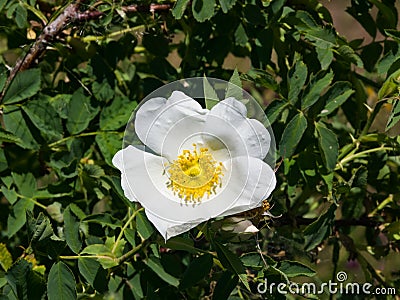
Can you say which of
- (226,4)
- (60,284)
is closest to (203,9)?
(226,4)

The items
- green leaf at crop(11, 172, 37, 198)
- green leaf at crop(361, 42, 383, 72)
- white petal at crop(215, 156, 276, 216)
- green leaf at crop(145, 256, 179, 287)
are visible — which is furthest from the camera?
green leaf at crop(361, 42, 383, 72)

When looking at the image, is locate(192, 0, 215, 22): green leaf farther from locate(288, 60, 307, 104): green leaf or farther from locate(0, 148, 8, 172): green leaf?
locate(0, 148, 8, 172): green leaf

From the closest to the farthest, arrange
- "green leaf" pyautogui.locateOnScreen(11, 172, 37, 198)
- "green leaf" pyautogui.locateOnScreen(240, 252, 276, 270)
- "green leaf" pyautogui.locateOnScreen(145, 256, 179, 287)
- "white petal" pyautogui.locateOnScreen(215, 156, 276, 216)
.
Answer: "white petal" pyautogui.locateOnScreen(215, 156, 276, 216), "green leaf" pyautogui.locateOnScreen(240, 252, 276, 270), "green leaf" pyautogui.locateOnScreen(145, 256, 179, 287), "green leaf" pyautogui.locateOnScreen(11, 172, 37, 198)

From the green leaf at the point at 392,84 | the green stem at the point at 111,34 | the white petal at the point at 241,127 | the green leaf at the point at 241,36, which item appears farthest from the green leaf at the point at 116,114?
the green leaf at the point at 392,84

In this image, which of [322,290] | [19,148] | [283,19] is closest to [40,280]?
[19,148]

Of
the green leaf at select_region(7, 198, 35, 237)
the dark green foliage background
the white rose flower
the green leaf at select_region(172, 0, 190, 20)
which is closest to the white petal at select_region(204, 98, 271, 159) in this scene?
the white rose flower

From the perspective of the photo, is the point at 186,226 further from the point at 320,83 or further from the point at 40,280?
the point at 320,83

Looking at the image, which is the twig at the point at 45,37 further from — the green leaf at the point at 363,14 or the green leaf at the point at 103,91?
the green leaf at the point at 363,14
